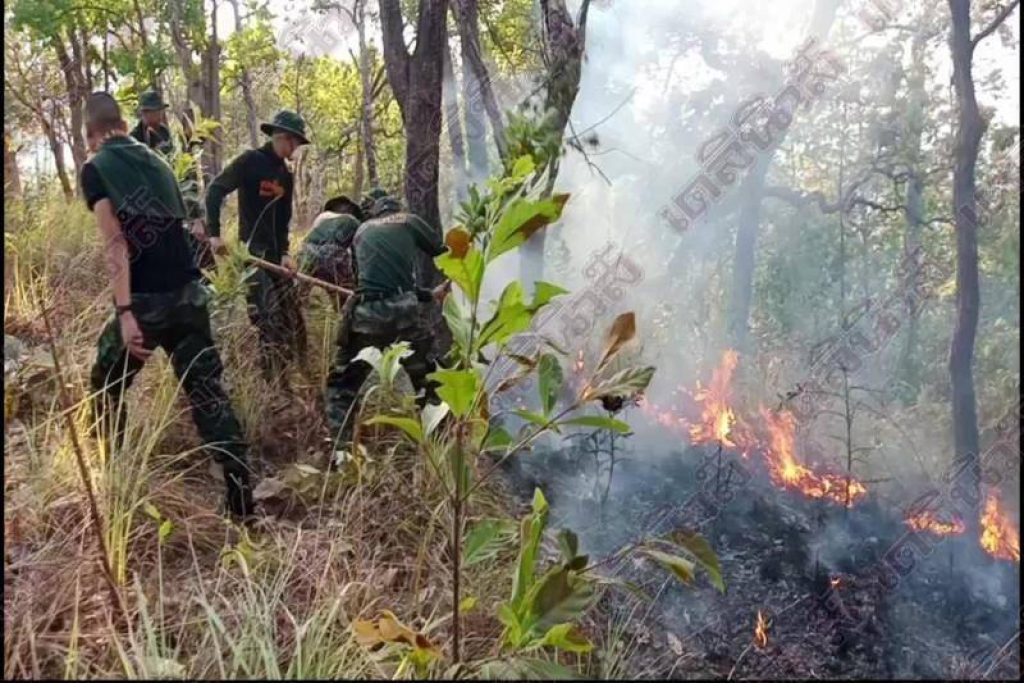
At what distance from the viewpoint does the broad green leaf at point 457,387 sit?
1.72 metres

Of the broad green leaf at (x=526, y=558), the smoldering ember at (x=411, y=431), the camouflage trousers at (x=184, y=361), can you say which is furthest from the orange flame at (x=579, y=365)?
the broad green leaf at (x=526, y=558)

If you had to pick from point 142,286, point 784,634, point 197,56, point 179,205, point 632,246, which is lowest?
point 784,634

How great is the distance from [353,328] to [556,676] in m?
2.65

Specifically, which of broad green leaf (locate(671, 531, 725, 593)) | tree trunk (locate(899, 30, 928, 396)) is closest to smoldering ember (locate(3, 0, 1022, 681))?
broad green leaf (locate(671, 531, 725, 593))

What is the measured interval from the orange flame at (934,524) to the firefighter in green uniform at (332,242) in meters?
5.08

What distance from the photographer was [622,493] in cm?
545

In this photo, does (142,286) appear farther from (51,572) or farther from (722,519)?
(722,519)

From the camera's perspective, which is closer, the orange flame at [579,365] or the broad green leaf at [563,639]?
the broad green leaf at [563,639]

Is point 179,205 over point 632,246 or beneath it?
over

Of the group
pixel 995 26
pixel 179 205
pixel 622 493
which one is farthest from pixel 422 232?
pixel 995 26

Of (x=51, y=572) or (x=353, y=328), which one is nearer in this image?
(x=51, y=572)

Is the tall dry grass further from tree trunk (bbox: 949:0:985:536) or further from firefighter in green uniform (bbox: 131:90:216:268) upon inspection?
tree trunk (bbox: 949:0:985:536)

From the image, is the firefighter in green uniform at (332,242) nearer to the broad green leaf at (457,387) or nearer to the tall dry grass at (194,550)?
the tall dry grass at (194,550)

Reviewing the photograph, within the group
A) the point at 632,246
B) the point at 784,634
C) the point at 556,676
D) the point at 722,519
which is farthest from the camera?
the point at 632,246
